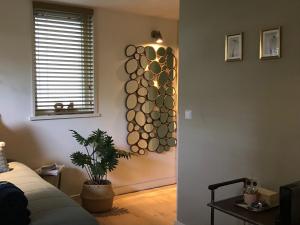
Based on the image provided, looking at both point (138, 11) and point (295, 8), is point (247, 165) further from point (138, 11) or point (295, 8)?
point (138, 11)

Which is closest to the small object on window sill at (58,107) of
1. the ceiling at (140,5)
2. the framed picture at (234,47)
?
the ceiling at (140,5)

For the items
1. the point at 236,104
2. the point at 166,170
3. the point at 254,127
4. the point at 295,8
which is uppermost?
the point at 295,8

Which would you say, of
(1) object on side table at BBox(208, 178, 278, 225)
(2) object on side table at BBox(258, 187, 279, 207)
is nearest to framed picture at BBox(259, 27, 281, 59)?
(2) object on side table at BBox(258, 187, 279, 207)

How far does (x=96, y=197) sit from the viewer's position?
379 cm

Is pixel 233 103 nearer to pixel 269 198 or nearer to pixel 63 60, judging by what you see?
pixel 269 198

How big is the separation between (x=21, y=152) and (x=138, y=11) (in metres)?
2.19

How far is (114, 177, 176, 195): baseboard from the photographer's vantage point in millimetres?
4570

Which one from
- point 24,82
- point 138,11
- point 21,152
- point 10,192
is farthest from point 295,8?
point 21,152

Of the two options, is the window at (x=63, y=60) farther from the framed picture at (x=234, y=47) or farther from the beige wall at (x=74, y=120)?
the framed picture at (x=234, y=47)

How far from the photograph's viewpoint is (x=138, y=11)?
4.41 m

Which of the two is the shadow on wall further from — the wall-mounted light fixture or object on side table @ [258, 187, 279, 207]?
object on side table @ [258, 187, 279, 207]

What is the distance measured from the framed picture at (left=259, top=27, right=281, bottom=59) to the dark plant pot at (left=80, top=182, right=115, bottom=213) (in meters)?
2.20

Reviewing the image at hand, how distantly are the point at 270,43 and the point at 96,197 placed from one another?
7.82ft

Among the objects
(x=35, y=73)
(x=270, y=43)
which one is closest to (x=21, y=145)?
(x=35, y=73)
